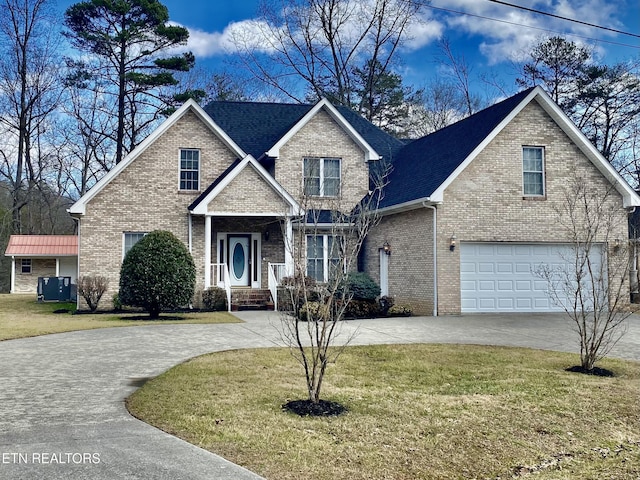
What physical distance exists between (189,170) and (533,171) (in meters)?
11.5

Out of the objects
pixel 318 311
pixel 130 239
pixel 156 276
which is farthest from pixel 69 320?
pixel 318 311

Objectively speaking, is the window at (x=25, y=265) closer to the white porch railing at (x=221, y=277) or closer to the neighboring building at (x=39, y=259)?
the neighboring building at (x=39, y=259)

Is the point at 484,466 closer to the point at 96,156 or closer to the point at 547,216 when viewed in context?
the point at 547,216

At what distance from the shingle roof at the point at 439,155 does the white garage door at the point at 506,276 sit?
251 centimetres

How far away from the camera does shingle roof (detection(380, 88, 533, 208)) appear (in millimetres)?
18078

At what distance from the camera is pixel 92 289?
1845 centimetres

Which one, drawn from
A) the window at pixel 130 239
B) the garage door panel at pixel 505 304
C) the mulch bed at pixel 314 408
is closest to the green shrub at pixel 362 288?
the garage door panel at pixel 505 304

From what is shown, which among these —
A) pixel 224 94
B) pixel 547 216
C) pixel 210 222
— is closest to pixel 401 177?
pixel 547 216

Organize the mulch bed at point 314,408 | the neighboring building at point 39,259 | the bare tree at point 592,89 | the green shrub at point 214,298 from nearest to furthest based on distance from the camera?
the mulch bed at point 314,408 → the green shrub at point 214,298 → the bare tree at point 592,89 → the neighboring building at point 39,259

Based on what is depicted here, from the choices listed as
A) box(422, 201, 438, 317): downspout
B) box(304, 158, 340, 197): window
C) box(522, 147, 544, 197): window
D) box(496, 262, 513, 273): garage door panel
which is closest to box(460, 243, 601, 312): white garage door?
box(496, 262, 513, 273): garage door panel

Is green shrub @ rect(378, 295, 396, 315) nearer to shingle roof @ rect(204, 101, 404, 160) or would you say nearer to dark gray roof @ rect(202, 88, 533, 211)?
dark gray roof @ rect(202, 88, 533, 211)

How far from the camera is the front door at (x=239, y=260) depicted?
20.9 metres

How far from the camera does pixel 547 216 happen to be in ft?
59.5

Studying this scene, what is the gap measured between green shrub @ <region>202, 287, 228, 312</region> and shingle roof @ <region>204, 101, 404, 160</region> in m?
6.28
